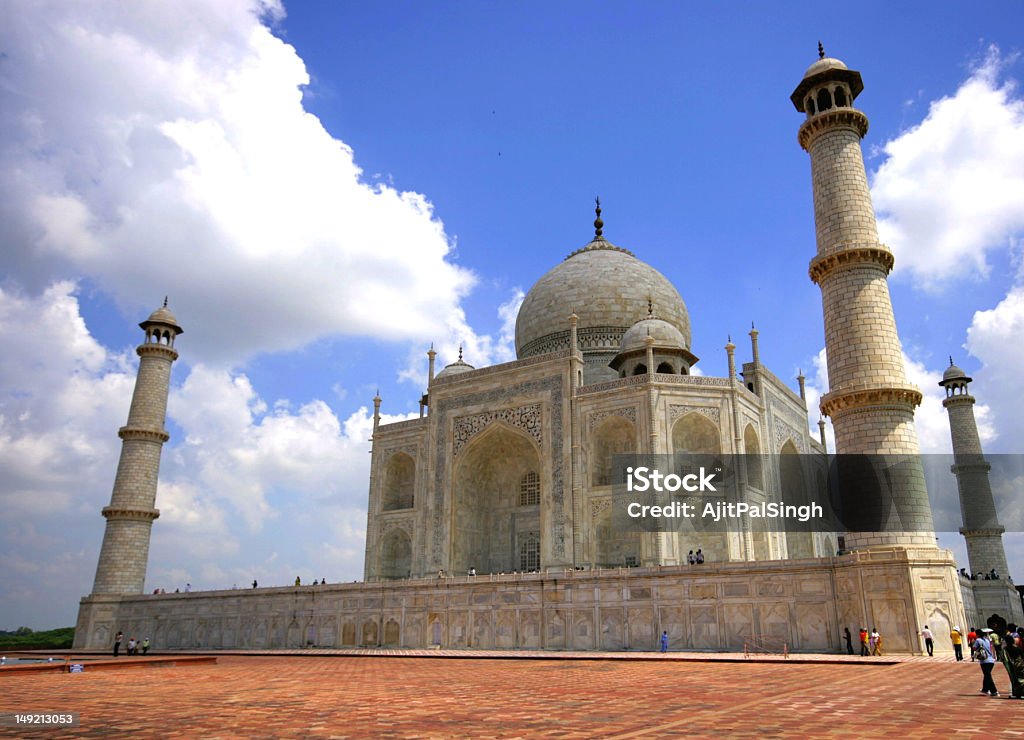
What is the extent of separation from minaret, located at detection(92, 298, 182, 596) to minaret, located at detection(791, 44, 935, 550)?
2219cm

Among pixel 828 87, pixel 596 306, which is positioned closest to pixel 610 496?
pixel 596 306

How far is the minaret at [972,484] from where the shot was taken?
86.7 ft

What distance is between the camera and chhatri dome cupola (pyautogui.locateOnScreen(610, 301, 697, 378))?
83.0 feet

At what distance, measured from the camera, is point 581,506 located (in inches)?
898

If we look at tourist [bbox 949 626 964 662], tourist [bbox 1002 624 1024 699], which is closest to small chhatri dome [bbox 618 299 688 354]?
tourist [bbox 949 626 964 662]

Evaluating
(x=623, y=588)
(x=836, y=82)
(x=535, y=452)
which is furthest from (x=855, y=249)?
(x=535, y=452)

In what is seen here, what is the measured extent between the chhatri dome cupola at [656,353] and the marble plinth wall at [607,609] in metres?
9.01

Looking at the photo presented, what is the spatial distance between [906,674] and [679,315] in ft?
73.3

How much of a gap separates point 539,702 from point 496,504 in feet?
65.3

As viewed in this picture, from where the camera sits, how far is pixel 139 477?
2752 cm

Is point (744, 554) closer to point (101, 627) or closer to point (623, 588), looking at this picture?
point (623, 588)

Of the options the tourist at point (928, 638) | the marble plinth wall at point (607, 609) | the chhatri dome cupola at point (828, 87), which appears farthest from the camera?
the chhatri dome cupola at point (828, 87)

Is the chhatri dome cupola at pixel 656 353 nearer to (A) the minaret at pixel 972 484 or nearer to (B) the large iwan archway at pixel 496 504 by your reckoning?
(B) the large iwan archway at pixel 496 504

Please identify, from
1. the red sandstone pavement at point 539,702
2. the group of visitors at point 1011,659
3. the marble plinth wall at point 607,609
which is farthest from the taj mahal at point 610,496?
the group of visitors at point 1011,659
